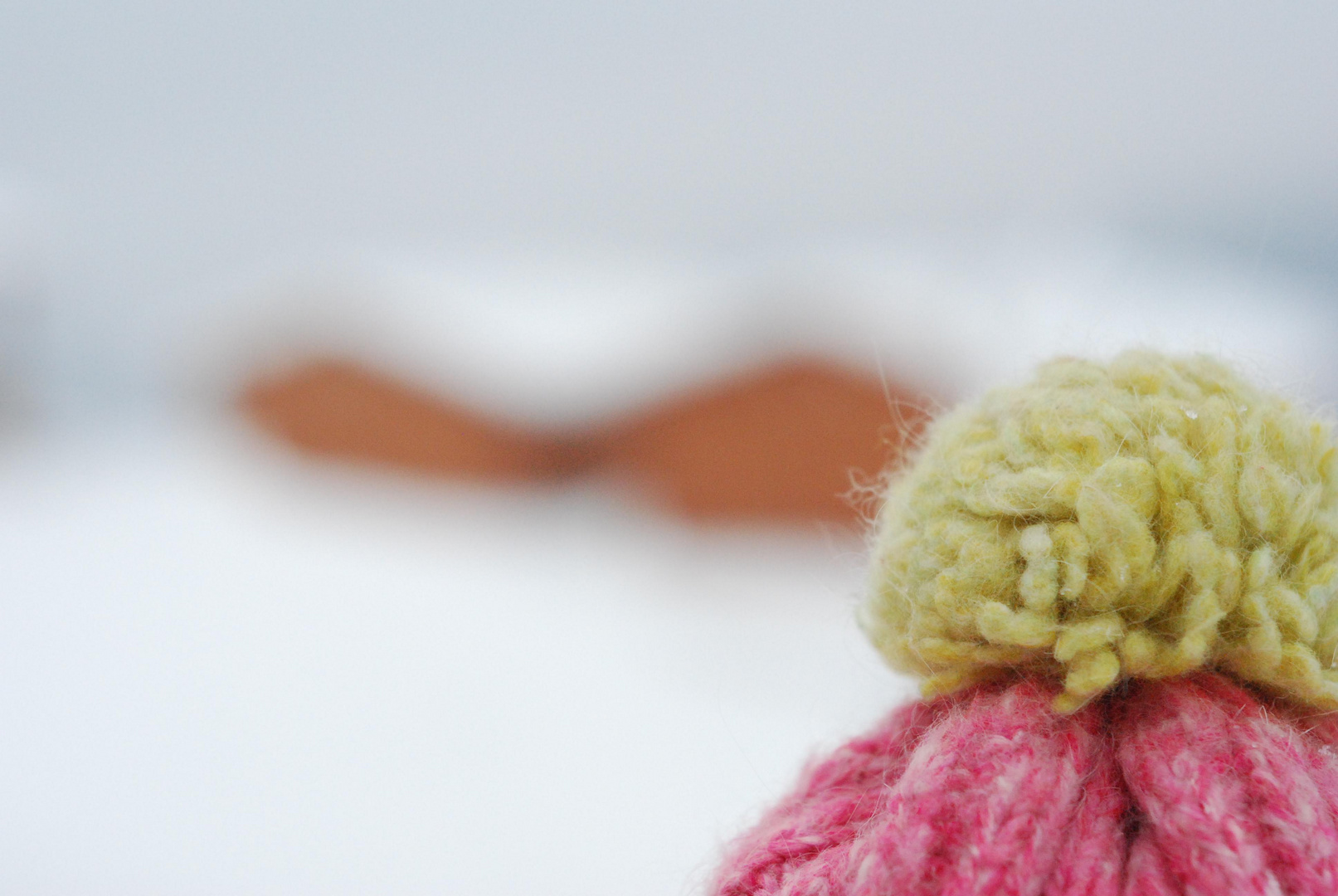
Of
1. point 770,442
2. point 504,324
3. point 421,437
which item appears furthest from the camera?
point 504,324

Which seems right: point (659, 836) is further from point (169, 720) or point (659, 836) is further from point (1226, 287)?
point (1226, 287)

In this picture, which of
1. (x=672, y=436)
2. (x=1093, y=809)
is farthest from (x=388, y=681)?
(x=1093, y=809)

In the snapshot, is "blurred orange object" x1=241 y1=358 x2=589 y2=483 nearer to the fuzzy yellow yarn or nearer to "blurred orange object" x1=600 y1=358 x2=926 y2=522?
"blurred orange object" x1=600 y1=358 x2=926 y2=522

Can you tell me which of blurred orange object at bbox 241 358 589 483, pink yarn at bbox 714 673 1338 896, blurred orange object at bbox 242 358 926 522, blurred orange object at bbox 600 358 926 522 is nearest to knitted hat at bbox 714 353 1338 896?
pink yarn at bbox 714 673 1338 896

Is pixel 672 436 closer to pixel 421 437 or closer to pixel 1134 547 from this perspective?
pixel 421 437

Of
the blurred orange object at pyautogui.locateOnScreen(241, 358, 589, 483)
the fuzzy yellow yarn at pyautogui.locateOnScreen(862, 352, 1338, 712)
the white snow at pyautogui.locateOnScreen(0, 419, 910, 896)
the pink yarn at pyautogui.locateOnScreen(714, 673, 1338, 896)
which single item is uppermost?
the blurred orange object at pyautogui.locateOnScreen(241, 358, 589, 483)

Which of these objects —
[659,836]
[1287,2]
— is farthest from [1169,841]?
[1287,2]
